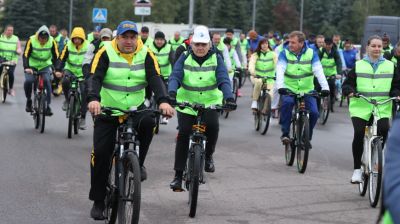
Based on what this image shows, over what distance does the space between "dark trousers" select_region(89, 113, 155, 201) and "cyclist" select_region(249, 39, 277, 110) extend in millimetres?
10097

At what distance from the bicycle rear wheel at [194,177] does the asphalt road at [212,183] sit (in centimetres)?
12

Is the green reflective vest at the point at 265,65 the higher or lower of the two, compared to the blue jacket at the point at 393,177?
lower

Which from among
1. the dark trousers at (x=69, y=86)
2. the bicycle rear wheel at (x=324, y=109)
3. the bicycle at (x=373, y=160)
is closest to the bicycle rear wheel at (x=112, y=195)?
the bicycle at (x=373, y=160)

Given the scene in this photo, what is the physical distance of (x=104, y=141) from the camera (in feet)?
22.5

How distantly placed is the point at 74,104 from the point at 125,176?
792cm

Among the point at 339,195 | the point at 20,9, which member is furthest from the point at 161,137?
the point at 20,9

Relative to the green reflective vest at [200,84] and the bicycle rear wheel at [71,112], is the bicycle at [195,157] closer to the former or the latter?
the green reflective vest at [200,84]

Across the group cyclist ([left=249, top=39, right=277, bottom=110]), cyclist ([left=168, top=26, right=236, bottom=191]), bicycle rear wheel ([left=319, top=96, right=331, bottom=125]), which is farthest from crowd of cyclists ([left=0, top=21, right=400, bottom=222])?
bicycle rear wheel ([left=319, top=96, right=331, bottom=125])

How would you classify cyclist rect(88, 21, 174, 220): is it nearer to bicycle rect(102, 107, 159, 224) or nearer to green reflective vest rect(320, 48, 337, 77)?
bicycle rect(102, 107, 159, 224)

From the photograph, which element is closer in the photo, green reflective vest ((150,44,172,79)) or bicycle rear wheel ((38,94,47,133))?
bicycle rear wheel ((38,94,47,133))

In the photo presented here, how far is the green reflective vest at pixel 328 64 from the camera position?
63.1 feet

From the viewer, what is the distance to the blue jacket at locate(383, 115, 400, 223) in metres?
2.09

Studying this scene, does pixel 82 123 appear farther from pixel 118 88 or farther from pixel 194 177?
pixel 118 88

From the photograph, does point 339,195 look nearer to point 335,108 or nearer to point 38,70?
point 38,70
